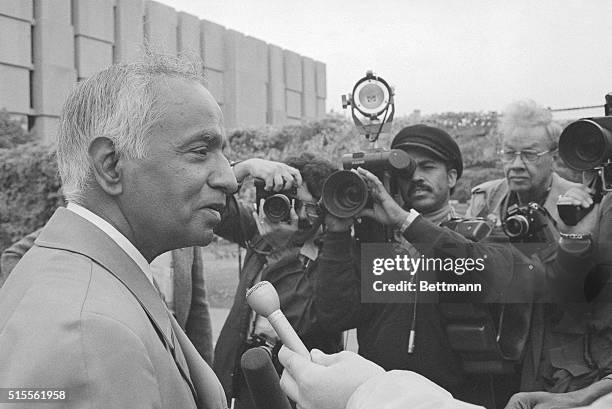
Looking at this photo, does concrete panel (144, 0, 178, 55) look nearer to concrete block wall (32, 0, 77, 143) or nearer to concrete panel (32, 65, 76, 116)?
concrete block wall (32, 0, 77, 143)

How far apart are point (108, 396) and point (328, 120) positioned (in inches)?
→ 297

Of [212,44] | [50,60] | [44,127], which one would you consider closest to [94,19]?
[50,60]

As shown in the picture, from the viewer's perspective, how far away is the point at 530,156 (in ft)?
9.85

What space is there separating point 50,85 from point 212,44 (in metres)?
4.91

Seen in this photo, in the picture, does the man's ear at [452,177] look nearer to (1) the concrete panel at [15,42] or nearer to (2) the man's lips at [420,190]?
(2) the man's lips at [420,190]

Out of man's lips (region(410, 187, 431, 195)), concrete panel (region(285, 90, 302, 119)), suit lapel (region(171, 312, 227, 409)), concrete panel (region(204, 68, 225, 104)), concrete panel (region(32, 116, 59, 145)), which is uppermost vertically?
concrete panel (region(204, 68, 225, 104))

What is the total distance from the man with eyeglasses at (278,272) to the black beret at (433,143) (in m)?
0.46

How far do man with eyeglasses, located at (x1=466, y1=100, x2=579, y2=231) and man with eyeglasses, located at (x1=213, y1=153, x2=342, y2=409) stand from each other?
0.85 m

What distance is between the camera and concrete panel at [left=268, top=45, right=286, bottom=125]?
53.1 feet

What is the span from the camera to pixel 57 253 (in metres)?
1.20

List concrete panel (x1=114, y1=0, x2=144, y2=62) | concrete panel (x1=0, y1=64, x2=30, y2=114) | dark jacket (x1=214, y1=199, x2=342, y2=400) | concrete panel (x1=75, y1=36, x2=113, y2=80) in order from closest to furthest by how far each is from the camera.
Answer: dark jacket (x1=214, y1=199, x2=342, y2=400), concrete panel (x1=114, y1=0, x2=144, y2=62), concrete panel (x1=75, y1=36, x2=113, y2=80), concrete panel (x1=0, y1=64, x2=30, y2=114)

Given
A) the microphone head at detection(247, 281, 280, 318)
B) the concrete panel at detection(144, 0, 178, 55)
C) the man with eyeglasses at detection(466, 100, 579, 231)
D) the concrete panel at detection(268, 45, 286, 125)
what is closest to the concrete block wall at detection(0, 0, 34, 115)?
the concrete panel at detection(144, 0, 178, 55)

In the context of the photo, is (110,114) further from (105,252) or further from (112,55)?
(112,55)

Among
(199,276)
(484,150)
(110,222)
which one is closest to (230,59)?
(484,150)
